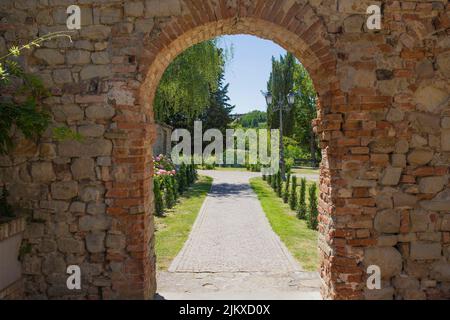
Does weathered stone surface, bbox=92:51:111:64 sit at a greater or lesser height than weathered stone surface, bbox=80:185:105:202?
greater

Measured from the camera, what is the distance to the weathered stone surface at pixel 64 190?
3979 millimetres

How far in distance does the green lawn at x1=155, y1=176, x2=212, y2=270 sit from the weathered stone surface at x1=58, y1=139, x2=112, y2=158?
108 inches

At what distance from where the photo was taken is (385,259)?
3.79 metres

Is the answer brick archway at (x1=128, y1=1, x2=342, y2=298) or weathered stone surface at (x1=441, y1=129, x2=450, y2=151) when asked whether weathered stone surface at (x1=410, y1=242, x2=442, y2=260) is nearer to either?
brick archway at (x1=128, y1=1, x2=342, y2=298)

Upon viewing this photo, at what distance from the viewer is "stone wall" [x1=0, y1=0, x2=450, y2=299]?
3.79 m

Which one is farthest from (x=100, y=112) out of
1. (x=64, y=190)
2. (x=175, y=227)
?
(x=175, y=227)

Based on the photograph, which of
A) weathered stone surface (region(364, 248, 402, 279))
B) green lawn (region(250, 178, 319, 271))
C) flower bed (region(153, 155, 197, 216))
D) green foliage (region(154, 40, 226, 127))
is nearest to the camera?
weathered stone surface (region(364, 248, 402, 279))

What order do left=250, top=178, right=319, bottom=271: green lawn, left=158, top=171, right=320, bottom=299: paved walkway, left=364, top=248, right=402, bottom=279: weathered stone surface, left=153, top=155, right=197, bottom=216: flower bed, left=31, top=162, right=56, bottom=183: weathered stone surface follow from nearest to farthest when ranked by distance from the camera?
left=364, top=248, right=402, bottom=279: weathered stone surface < left=31, top=162, right=56, bottom=183: weathered stone surface < left=158, top=171, right=320, bottom=299: paved walkway < left=250, top=178, right=319, bottom=271: green lawn < left=153, top=155, right=197, bottom=216: flower bed

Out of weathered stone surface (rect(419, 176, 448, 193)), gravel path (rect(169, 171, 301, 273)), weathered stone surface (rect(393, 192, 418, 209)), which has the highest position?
weathered stone surface (rect(419, 176, 448, 193))

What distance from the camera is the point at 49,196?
4.02 meters

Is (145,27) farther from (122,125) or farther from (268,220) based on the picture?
(268,220)

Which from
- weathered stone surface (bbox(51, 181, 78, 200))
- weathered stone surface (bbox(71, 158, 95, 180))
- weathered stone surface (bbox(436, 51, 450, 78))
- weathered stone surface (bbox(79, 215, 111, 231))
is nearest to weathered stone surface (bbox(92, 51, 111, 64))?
weathered stone surface (bbox(71, 158, 95, 180))
